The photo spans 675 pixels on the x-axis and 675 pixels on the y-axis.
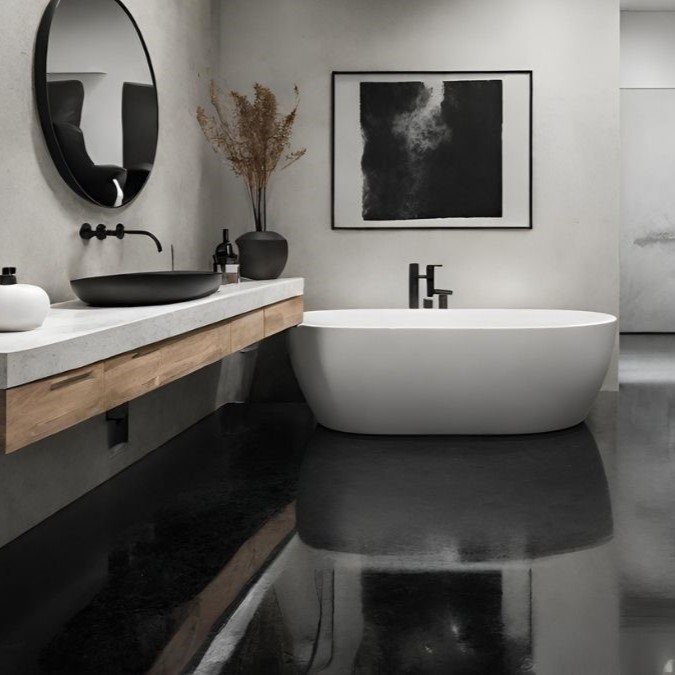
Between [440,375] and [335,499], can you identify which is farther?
[440,375]

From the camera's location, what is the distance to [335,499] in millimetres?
3135

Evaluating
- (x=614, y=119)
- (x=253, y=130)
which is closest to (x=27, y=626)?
(x=253, y=130)

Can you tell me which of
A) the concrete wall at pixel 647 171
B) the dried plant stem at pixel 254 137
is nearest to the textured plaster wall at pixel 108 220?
the dried plant stem at pixel 254 137

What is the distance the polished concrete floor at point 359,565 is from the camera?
1937 millimetres

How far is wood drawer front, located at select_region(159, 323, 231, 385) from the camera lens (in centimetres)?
255

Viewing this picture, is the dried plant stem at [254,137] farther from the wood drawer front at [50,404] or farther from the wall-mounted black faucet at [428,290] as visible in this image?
the wood drawer front at [50,404]

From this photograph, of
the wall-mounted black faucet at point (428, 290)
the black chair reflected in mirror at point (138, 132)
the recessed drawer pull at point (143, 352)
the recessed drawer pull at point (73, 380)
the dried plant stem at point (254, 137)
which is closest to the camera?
the recessed drawer pull at point (73, 380)

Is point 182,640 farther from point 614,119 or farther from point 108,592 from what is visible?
point 614,119

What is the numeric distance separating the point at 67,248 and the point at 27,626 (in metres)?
1.40

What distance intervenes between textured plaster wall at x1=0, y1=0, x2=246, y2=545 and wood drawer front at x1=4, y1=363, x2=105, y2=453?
737 millimetres

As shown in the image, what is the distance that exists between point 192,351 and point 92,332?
0.74 m

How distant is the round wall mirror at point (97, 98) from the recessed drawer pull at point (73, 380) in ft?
3.77

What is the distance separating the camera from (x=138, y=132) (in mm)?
3656

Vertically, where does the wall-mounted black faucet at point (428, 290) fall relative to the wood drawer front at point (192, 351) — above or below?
above
